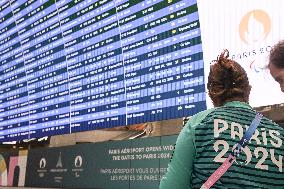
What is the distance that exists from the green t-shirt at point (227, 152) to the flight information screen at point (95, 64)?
0.93 m

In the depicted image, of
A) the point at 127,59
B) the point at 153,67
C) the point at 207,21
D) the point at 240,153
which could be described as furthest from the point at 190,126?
the point at 127,59

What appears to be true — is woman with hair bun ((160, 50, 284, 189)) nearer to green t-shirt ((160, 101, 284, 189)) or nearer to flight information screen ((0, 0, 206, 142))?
green t-shirt ((160, 101, 284, 189))

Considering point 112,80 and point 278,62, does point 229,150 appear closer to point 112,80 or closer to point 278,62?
point 278,62

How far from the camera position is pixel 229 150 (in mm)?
1702

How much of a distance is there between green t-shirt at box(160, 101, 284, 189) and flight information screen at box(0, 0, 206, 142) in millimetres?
927

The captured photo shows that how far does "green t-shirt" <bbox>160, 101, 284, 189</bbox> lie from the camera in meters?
1.68

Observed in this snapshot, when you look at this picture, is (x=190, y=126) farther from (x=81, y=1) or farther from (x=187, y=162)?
(x=81, y=1)

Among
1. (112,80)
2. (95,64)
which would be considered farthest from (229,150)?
(95,64)

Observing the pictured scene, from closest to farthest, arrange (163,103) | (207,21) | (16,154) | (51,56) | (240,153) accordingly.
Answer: (240,153), (207,21), (163,103), (51,56), (16,154)

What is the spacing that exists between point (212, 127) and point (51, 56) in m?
2.50

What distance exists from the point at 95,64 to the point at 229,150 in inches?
77.2

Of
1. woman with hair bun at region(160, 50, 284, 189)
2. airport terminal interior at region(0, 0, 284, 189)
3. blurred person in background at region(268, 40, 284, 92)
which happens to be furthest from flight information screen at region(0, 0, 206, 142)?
woman with hair bun at region(160, 50, 284, 189)

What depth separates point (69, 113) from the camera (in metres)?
3.71

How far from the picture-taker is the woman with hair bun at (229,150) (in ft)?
5.52
